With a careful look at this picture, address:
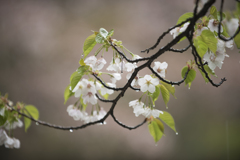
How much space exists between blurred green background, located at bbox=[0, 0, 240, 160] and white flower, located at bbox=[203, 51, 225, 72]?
1446mm

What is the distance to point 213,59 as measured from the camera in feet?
1.43

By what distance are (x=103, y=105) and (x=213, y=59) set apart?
1.53m

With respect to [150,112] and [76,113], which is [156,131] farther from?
[76,113]

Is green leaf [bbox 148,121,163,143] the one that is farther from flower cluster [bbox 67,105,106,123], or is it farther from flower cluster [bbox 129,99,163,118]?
flower cluster [bbox 67,105,106,123]

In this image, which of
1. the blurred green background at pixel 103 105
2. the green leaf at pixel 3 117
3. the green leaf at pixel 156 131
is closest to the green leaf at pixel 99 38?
the green leaf at pixel 156 131

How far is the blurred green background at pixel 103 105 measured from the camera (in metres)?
1.80

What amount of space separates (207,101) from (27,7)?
6.69 ft

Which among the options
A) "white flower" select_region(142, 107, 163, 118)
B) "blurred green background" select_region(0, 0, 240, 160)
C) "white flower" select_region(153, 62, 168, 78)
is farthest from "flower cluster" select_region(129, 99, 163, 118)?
"blurred green background" select_region(0, 0, 240, 160)

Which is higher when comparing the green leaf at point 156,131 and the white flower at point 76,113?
the green leaf at point 156,131

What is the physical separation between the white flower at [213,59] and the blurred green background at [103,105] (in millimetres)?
1446

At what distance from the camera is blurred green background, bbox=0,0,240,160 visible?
1803 mm

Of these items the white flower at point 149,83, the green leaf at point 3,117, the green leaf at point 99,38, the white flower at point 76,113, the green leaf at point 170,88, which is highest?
the green leaf at point 99,38

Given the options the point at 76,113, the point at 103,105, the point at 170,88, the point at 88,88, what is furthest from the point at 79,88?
the point at 103,105

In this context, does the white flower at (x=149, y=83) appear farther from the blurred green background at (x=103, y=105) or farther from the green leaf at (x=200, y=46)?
the blurred green background at (x=103, y=105)
